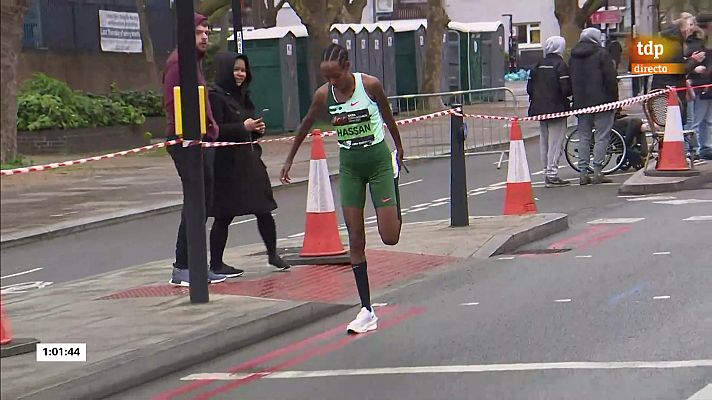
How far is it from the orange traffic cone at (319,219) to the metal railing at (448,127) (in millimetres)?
11750

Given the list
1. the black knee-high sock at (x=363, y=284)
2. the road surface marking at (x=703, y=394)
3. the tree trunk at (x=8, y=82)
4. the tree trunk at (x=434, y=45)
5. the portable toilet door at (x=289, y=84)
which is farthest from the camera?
the tree trunk at (x=434, y=45)

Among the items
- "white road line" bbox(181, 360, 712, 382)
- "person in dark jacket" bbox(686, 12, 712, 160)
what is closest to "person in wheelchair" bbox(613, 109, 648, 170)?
"person in dark jacket" bbox(686, 12, 712, 160)

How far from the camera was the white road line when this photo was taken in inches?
259

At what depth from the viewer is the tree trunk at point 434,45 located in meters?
35.1

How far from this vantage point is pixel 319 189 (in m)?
10.5

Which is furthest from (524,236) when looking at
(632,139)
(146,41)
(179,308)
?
(146,41)

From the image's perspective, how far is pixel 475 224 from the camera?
489 inches

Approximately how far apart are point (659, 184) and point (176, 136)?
7.91m

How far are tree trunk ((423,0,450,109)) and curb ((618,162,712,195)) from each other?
797 inches

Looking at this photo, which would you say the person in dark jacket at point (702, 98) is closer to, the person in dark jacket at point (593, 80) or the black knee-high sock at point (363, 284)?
the person in dark jacket at point (593, 80)

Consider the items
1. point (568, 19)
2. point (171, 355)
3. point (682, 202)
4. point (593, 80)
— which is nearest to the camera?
point (171, 355)

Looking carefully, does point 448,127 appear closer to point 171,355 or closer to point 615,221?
point 615,221

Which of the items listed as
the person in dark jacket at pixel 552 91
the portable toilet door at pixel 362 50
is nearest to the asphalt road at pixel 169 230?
the person in dark jacket at pixel 552 91

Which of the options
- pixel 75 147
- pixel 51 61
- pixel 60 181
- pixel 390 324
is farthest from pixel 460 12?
pixel 390 324
